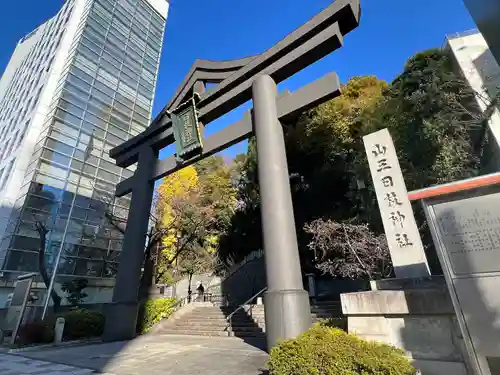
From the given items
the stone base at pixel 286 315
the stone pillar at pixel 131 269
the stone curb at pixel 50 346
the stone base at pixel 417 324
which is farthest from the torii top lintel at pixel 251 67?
the stone curb at pixel 50 346

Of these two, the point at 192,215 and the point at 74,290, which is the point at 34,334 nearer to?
the point at 74,290

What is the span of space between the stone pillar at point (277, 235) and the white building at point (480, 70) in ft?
38.5

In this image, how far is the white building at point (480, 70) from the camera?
13.3 m

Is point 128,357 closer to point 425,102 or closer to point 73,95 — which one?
point 425,102

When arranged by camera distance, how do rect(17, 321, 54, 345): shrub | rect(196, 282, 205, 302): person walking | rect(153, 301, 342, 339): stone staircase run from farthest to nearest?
rect(196, 282, 205, 302): person walking, rect(153, 301, 342, 339): stone staircase, rect(17, 321, 54, 345): shrub

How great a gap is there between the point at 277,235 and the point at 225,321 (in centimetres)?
735

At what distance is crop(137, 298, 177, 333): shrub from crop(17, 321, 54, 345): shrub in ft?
10.5

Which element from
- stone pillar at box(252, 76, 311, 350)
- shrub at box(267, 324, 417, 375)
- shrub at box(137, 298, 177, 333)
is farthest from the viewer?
shrub at box(137, 298, 177, 333)

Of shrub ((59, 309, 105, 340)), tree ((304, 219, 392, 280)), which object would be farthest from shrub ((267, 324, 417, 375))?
shrub ((59, 309, 105, 340))

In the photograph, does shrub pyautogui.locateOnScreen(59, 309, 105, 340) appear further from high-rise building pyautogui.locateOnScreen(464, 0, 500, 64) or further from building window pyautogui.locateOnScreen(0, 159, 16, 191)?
building window pyautogui.locateOnScreen(0, 159, 16, 191)

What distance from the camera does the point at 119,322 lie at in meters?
9.44

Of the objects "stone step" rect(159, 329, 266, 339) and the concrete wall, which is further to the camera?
"stone step" rect(159, 329, 266, 339)

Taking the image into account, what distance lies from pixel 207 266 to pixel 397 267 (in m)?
15.8

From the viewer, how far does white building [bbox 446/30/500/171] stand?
13312 millimetres
